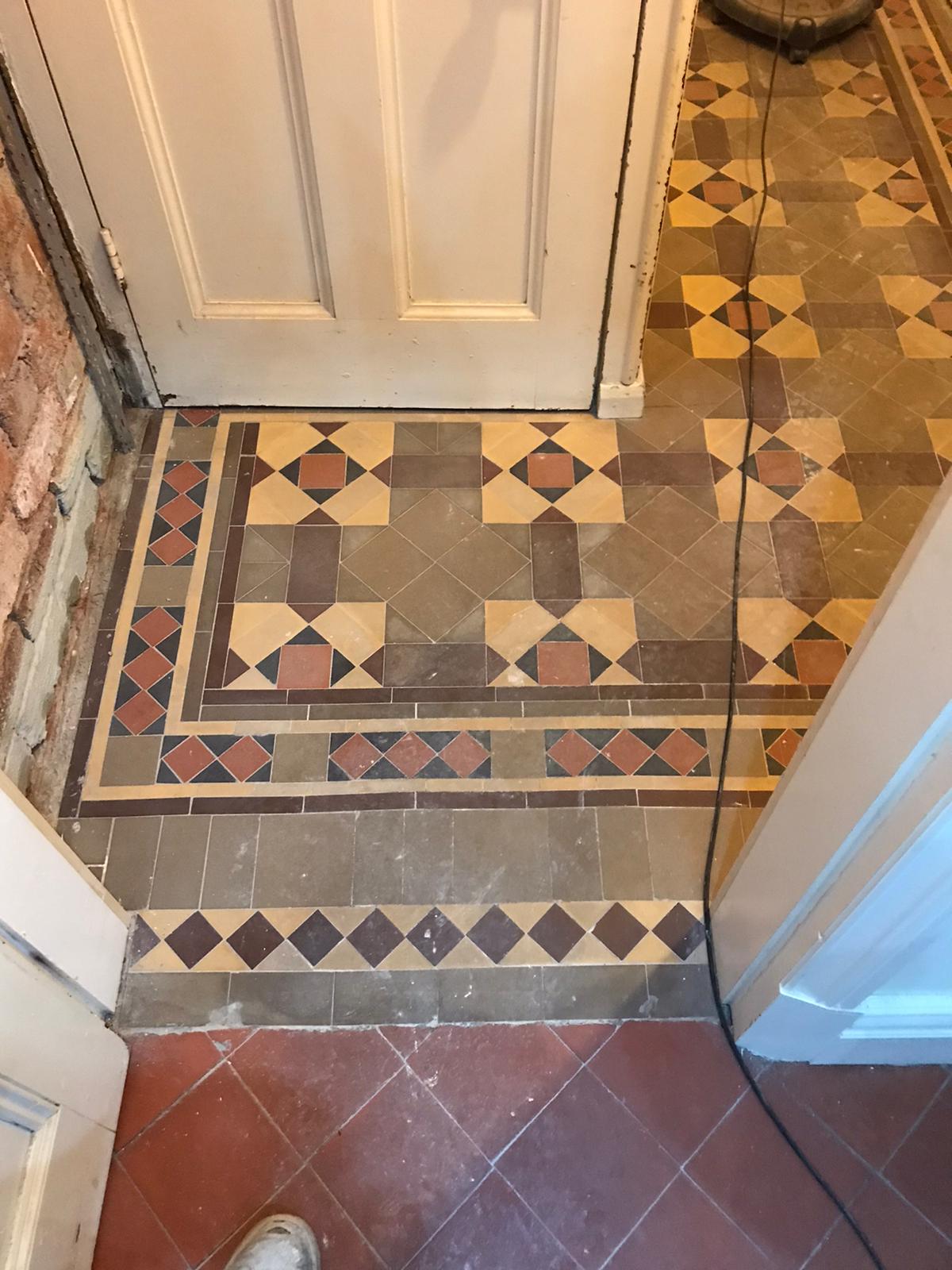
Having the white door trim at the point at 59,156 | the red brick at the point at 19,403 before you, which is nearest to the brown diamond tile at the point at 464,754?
the red brick at the point at 19,403

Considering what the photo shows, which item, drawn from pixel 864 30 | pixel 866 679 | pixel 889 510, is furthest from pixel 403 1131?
pixel 864 30

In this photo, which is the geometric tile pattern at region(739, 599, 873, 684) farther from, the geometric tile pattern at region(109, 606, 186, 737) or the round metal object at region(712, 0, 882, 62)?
the round metal object at region(712, 0, 882, 62)

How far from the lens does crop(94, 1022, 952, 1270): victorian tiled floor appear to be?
1.24m

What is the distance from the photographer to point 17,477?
1.49 meters

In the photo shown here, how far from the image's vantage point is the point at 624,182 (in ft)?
5.18

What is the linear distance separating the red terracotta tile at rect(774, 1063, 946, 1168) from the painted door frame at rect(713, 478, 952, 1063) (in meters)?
0.03

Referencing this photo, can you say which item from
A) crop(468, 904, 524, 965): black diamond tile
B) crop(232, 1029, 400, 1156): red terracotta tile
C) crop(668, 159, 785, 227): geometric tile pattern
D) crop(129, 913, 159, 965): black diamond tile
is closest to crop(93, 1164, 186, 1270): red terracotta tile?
crop(232, 1029, 400, 1156): red terracotta tile

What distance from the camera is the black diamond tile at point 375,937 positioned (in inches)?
56.1

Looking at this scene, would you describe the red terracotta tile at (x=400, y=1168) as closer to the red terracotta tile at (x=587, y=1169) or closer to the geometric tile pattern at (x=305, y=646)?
the red terracotta tile at (x=587, y=1169)

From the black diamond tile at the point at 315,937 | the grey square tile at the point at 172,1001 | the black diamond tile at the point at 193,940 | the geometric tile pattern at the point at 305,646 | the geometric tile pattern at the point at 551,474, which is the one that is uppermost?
the geometric tile pattern at the point at 551,474

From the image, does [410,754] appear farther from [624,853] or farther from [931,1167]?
[931,1167]

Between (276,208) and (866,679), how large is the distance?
1.35m

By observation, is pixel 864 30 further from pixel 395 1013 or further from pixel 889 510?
pixel 395 1013

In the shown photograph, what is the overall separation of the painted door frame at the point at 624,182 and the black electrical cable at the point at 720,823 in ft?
1.01
